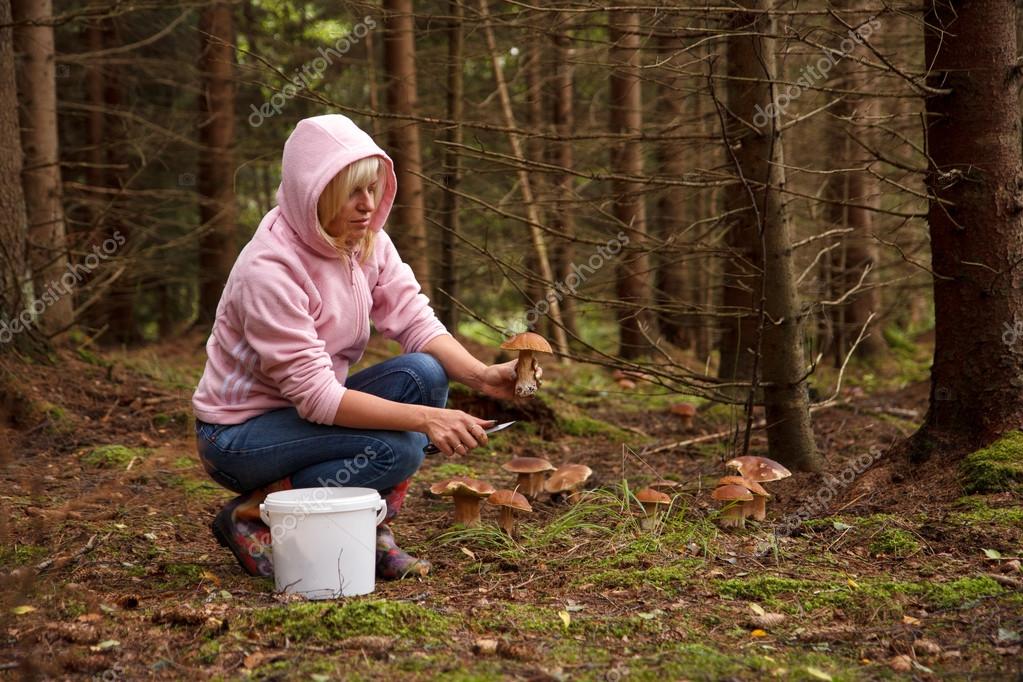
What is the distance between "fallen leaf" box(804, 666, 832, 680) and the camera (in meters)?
2.52

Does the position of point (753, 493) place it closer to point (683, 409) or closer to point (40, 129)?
point (683, 409)

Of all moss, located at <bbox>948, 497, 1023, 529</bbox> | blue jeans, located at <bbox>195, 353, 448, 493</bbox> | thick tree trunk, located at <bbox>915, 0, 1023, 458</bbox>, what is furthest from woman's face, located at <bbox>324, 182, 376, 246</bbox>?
moss, located at <bbox>948, 497, 1023, 529</bbox>

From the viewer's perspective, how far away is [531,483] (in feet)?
15.8

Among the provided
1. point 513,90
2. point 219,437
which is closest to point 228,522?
point 219,437

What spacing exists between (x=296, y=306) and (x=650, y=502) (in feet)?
5.88

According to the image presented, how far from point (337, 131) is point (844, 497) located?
2913 mm

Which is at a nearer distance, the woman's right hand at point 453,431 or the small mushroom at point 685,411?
the woman's right hand at point 453,431

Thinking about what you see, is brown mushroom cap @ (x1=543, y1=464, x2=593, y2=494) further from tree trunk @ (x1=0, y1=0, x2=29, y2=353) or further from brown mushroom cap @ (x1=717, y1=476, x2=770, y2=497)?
tree trunk @ (x1=0, y1=0, x2=29, y2=353)

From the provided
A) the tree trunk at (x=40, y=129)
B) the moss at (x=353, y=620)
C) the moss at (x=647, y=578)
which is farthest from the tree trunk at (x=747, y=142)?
the tree trunk at (x=40, y=129)

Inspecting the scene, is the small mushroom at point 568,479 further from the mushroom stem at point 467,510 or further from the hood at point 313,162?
the hood at point 313,162

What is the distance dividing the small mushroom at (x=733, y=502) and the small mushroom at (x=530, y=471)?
3.16 ft

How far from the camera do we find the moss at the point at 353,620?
9.21 feet

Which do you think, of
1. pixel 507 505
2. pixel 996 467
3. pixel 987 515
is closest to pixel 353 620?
pixel 507 505

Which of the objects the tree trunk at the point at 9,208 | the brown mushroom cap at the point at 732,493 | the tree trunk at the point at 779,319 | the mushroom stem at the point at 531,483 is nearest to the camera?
the brown mushroom cap at the point at 732,493
